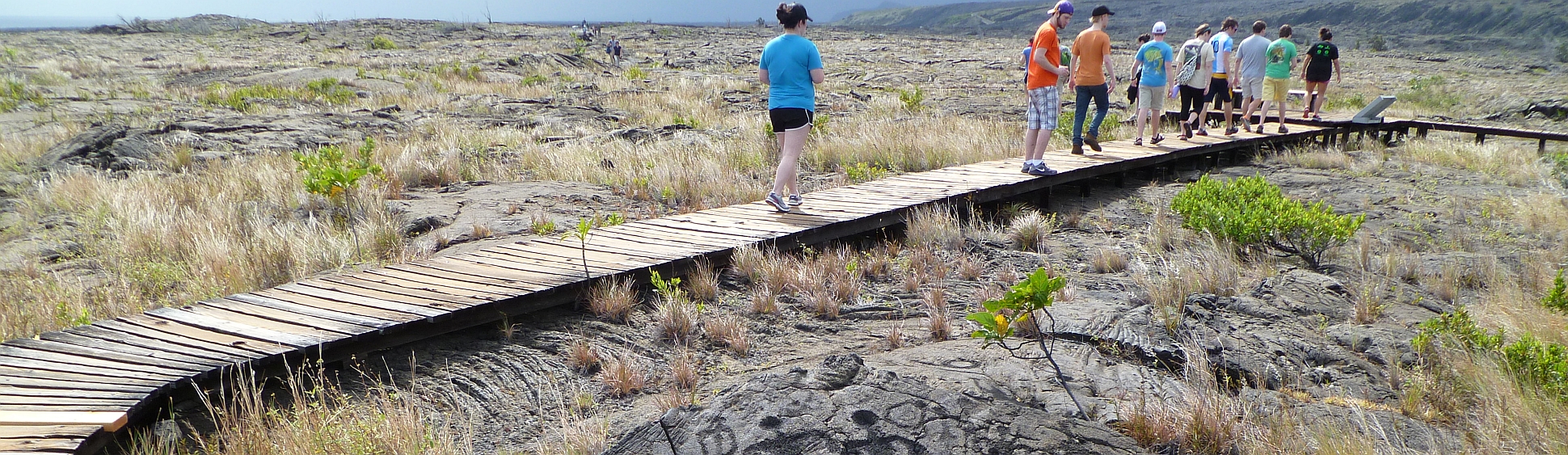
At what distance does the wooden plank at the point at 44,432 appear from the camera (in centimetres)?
309

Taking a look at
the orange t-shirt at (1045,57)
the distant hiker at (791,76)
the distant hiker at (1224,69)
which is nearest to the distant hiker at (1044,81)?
the orange t-shirt at (1045,57)


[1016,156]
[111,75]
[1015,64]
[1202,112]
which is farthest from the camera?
[1015,64]

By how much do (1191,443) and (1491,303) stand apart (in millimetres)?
3295

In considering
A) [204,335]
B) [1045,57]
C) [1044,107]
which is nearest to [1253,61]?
[1044,107]

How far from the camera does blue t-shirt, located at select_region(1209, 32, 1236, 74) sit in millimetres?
9945

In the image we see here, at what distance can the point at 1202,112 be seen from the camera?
10805 millimetres

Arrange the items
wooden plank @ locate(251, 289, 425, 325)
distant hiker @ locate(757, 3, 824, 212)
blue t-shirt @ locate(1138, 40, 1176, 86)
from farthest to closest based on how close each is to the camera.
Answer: blue t-shirt @ locate(1138, 40, 1176, 86), distant hiker @ locate(757, 3, 824, 212), wooden plank @ locate(251, 289, 425, 325)

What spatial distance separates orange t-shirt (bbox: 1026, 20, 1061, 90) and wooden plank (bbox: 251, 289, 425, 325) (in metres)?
5.43

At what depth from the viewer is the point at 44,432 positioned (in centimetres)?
311

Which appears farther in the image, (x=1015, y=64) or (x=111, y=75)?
(x=1015, y=64)

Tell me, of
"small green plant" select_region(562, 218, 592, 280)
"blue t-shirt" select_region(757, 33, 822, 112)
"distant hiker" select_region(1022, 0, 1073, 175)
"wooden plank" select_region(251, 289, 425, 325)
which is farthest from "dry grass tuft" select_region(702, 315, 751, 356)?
"distant hiker" select_region(1022, 0, 1073, 175)

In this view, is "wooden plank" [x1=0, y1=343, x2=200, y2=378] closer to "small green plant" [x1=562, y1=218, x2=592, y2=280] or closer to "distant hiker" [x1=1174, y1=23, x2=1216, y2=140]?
"small green plant" [x1=562, y1=218, x2=592, y2=280]

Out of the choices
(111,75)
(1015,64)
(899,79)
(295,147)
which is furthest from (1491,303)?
(111,75)

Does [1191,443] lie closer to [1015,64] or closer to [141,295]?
[141,295]
